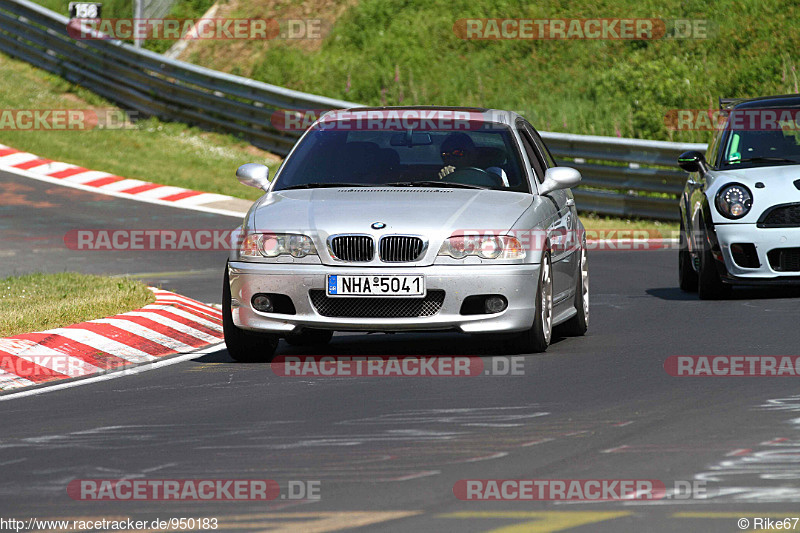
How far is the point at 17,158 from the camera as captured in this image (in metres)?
24.1

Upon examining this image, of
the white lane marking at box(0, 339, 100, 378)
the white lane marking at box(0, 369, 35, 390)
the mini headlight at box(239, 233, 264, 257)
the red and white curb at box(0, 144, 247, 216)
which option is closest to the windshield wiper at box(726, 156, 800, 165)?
the mini headlight at box(239, 233, 264, 257)

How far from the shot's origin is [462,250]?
364 inches

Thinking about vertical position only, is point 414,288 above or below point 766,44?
below

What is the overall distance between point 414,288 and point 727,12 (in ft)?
64.3

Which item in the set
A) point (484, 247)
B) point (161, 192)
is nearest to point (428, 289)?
point (484, 247)

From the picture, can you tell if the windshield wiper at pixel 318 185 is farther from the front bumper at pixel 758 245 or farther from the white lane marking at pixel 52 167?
the white lane marking at pixel 52 167

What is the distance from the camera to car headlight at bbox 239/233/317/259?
30.6ft

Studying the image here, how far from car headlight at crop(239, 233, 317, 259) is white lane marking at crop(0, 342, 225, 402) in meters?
0.91

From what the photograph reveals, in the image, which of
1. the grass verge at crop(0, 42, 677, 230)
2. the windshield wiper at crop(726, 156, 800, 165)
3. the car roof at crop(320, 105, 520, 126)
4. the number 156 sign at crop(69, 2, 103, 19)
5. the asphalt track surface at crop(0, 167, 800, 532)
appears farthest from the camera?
the number 156 sign at crop(69, 2, 103, 19)

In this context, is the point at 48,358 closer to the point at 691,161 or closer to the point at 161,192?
the point at 691,161

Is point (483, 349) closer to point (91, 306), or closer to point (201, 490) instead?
point (91, 306)

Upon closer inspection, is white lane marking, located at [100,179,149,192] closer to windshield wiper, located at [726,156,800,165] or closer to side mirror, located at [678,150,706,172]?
side mirror, located at [678,150,706,172]

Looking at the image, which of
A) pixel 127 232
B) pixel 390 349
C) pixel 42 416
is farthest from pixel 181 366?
pixel 127 232

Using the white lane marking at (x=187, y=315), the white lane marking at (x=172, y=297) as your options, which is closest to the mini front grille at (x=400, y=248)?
the white lane marking at (x=187, y=315)
